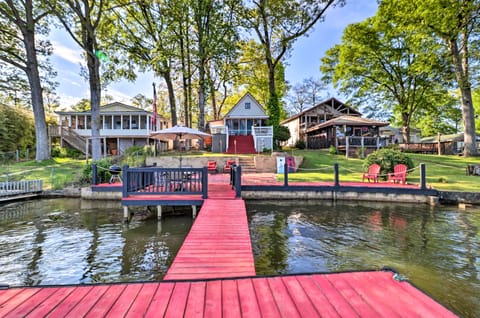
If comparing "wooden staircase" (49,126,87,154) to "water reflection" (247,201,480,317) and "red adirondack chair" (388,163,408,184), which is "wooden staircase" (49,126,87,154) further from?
"red adirondack chair" (388,163,408,184)

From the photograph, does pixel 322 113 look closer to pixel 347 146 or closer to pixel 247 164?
pixel 347 146

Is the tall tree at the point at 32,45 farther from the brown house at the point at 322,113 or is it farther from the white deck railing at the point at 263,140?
the brown house at the point at 322,113

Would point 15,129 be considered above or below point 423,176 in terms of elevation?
above

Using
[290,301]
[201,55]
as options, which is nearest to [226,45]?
[201,55]

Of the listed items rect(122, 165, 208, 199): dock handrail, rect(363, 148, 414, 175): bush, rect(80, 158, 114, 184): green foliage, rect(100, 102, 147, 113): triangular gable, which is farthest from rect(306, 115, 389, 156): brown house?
rect(100, 102, 147, 113): triangular gable

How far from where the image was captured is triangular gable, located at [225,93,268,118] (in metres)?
24.1

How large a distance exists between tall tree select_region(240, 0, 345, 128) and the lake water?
1539 cm

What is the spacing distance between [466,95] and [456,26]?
5.31 metres

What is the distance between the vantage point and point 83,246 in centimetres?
588

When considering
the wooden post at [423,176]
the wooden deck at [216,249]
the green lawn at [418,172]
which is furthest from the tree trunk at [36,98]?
the wooden post at [423,176]

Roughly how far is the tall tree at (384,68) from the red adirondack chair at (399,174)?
16071 millimetres

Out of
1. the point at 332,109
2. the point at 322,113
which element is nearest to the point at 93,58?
the point at 322,113

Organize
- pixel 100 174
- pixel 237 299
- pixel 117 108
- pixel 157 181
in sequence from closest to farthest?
pixel 237 299
pixel 157 181
pixel 100 174
pixel 117 108

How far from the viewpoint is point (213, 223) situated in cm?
572
